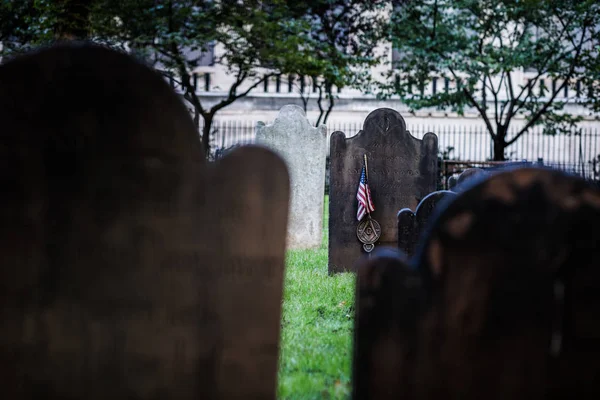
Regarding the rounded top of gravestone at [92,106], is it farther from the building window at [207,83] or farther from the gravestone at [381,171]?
the building window at [207,83]

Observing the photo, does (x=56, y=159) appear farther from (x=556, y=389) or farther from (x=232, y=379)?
(x=556, y=389)

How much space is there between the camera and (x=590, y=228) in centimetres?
322

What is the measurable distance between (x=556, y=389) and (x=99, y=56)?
7.83 feet

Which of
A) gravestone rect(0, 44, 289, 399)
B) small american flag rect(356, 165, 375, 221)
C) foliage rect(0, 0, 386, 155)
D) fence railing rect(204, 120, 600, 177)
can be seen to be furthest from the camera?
fence railing rect(204, 120, 600, 177)

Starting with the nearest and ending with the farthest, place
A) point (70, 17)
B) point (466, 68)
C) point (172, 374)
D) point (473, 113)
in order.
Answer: point (172, 374) < point (70, 17) < point (466, 68) < point (473, 113)

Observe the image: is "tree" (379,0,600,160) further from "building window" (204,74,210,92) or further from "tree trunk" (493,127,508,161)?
"building window" (204,74,210,92)

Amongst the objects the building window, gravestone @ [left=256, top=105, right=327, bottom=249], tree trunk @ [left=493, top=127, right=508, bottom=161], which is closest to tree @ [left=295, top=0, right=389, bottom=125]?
tree trunk @ [left=493, top=127, right=508, bottom=161]

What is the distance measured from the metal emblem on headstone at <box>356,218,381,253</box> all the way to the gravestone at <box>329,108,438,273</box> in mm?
81

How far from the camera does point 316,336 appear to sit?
19.7 feet

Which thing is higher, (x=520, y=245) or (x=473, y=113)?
(x=473, y=113)

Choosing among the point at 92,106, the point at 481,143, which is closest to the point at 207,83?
the point at 481,143

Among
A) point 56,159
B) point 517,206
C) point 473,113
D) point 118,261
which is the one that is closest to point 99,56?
point 56,159

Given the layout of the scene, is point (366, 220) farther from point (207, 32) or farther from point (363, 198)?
point (207, 32)

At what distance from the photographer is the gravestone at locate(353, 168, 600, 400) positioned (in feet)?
10.3
